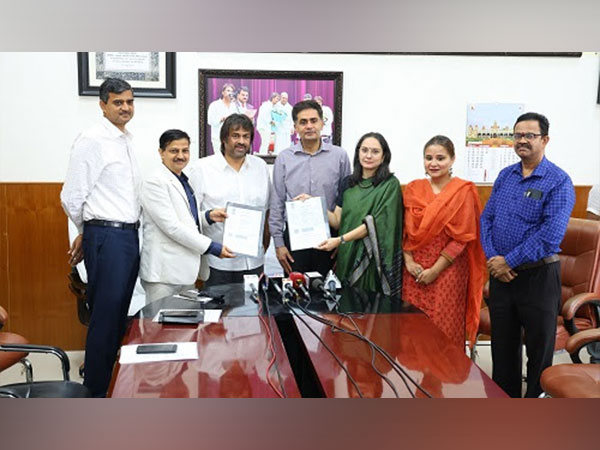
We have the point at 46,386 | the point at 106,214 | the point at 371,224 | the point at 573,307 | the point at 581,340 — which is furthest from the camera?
the point at 371,224

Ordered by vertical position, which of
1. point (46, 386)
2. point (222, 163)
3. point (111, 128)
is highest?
point (111, 128)

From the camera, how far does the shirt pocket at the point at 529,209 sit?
1.86m

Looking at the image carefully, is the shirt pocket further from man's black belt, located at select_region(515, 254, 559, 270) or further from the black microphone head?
the black microphone head

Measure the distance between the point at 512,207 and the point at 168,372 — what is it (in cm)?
132

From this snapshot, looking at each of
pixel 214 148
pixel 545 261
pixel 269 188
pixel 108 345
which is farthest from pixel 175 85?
pixel 545 261

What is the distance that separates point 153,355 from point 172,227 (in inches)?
33.3

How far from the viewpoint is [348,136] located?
271 cm

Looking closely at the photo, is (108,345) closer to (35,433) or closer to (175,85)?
(175,85)

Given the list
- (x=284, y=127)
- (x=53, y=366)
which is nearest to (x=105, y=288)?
(x=53, y=366)

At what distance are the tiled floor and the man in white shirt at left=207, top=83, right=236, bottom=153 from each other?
1.20 meters

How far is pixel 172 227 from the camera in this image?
201 cm

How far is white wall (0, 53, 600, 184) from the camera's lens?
259 centimetres

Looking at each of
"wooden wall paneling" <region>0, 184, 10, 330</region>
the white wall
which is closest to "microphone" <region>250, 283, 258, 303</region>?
the white wall

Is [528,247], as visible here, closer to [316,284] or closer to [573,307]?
[573,307]
